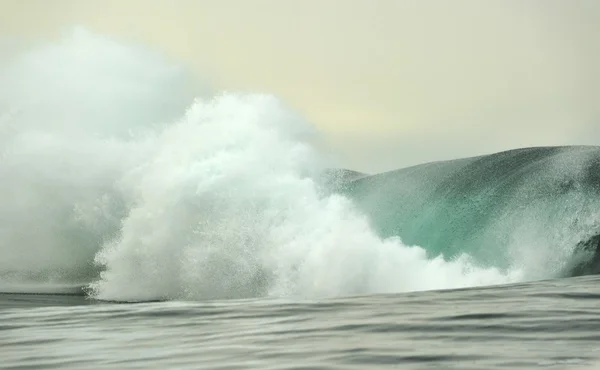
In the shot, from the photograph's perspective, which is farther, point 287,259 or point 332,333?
point 287,259

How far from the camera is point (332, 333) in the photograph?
6457 millimetres

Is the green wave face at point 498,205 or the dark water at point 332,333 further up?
the green wave face at point 498,205

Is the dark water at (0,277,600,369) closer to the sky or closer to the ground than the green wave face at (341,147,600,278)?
closer to the ground

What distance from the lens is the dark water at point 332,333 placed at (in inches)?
206

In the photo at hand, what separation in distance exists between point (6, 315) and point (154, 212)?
9360 millimetres

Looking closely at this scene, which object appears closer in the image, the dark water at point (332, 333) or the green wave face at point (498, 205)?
the dark water at point (332, 333)

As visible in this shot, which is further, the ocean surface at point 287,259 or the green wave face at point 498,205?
the green wave face at point 498,205

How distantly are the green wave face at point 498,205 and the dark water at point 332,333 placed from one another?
6.02 m

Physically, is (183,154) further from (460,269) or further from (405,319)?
(405,319)

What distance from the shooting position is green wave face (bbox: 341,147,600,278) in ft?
50.6

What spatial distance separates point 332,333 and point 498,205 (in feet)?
40.0

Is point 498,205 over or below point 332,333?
over

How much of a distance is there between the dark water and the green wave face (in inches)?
237

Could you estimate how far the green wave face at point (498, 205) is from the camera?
15.4 metres
